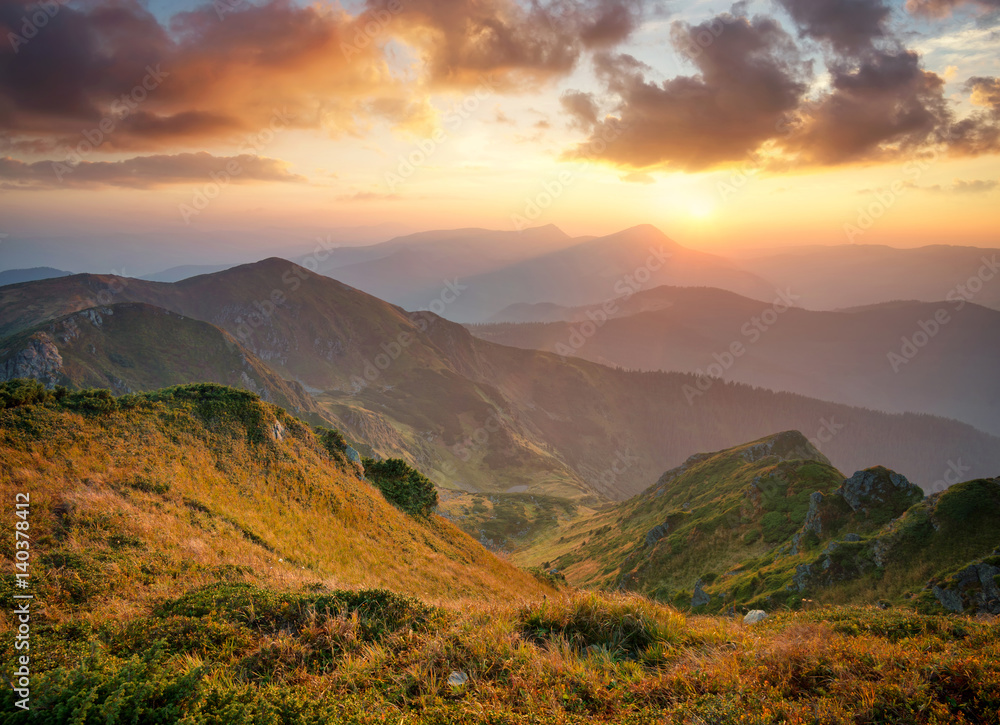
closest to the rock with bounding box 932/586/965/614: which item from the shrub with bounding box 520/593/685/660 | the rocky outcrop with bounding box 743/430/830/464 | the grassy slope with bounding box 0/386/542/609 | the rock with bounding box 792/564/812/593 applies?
the rock with bounding box 792/564/812/593

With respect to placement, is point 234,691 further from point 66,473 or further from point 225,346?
point 225,346

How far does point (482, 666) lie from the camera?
27.3ft

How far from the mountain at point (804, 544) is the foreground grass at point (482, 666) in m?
7.55

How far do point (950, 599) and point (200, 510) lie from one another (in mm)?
35595

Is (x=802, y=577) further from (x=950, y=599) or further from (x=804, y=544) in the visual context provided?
(x=950, y=599)

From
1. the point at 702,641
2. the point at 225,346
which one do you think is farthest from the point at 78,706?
the point at 225,346

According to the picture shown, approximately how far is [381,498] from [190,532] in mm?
18595

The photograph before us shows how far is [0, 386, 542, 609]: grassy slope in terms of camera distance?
1299 cm

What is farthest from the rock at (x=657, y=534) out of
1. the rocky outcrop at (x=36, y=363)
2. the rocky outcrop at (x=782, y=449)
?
the rocky outcrop at (x=36, y=363)

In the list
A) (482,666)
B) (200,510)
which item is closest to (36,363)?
(200,510)

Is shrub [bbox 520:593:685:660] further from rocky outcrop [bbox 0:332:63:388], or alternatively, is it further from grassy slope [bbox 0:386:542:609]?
rocky outcrop [bbox 0:332:63:388]

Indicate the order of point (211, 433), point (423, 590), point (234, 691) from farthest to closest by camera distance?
point (211, 433), point (423, 590), point (234, 691)

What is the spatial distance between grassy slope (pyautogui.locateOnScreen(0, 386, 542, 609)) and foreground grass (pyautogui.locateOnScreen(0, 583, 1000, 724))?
3.50 metres

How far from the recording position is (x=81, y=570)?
11555 millimetres
